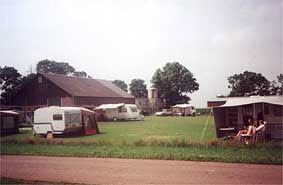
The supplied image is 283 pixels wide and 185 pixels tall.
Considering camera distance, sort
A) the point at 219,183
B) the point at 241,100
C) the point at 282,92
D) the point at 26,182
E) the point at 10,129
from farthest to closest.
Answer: the point at 10,129
the point at 241,100
the point at 282,92
the point at 26,182
the point at 219,183

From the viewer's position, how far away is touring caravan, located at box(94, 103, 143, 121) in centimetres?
1866

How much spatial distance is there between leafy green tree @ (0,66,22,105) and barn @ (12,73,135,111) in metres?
0.25

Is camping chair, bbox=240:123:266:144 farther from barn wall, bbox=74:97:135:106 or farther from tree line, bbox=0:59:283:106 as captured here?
barn wall, bbox=74:97:135:106

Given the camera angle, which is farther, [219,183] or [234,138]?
[234,138]

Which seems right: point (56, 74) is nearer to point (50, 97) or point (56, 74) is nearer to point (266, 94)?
point (50, 97)

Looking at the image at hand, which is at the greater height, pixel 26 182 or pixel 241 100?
pixel 241 100

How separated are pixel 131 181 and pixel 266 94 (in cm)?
767

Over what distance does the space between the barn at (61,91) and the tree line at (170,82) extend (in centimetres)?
39

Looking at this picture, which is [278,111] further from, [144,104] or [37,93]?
[37,93]

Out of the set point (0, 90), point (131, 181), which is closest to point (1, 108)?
point (0, 90)

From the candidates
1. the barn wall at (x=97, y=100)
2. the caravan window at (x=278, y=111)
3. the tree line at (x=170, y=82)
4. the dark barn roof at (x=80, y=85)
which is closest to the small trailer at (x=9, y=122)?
the tree line at (x=170, y=82)

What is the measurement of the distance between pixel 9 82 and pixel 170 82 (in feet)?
18.8

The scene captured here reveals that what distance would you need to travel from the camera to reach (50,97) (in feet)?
46.0

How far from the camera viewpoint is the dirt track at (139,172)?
6836 millimetres
